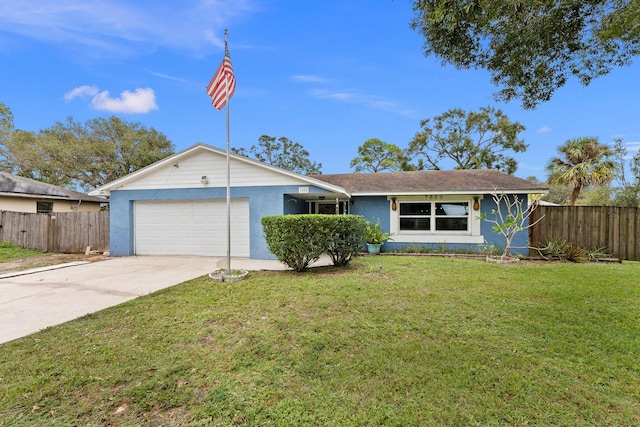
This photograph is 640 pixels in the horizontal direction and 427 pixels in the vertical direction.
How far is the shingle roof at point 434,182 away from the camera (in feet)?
34.1

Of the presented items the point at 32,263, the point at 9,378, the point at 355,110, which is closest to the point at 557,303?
the point at 9,378

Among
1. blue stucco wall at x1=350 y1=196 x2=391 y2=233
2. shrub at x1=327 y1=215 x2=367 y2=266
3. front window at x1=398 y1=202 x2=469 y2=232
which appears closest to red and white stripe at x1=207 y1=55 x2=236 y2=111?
shrub at x1=327 y1=215 x2=367 y2=266

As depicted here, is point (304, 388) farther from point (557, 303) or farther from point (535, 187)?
point (535, 187)

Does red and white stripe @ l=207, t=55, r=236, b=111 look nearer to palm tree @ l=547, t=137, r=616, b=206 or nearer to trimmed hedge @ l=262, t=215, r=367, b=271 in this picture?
trimmed hedge @ l=262, t=215, r=367, b=271

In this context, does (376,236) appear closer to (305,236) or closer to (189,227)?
(305,236)

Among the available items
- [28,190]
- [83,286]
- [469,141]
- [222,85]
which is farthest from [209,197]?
[469,141]

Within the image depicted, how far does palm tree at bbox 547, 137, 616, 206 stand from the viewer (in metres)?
14.3

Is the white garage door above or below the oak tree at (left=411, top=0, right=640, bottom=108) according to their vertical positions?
below

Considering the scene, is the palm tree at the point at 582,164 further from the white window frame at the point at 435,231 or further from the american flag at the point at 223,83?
the american flag at the point at 223,83

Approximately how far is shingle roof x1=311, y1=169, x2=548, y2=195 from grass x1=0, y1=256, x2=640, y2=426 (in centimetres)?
556

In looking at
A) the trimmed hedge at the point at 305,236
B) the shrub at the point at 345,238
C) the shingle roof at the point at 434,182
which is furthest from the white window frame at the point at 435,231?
the trimmed hedge at the point at 305,236

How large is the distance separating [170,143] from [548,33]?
29.3 m

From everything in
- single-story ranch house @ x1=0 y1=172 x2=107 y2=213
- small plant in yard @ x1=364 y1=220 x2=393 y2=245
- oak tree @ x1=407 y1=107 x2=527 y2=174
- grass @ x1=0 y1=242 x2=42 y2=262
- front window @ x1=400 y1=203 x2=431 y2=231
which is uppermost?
oak tree @ x1=407 y1=107 x2=527 y2=174

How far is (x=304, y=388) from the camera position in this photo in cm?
269
